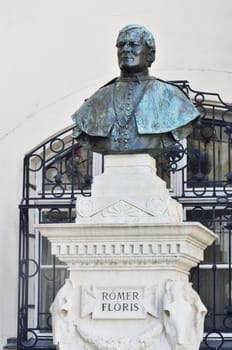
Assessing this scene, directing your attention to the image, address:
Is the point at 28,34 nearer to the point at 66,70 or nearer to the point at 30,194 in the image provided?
the point at 66,70

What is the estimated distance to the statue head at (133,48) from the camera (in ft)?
26.2

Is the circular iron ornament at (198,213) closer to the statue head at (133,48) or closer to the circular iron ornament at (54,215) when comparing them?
the circular iron ornament at (54,215)

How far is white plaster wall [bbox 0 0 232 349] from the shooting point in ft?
34.0

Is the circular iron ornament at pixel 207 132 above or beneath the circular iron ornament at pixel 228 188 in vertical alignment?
above

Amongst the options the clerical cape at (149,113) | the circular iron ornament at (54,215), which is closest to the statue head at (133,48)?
the clerical cape at (149,113)

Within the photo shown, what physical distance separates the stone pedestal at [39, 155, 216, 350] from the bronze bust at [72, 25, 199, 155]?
0.75 feet

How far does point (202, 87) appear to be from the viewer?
1030 cm

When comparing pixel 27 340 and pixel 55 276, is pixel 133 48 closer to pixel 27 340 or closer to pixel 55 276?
pixel 55 276

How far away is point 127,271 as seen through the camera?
7680 mm

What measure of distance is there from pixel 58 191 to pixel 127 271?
113 inches

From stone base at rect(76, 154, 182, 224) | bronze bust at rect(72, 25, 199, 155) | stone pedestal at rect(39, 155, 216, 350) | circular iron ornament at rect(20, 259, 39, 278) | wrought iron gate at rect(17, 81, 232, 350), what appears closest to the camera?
stone pedestal at rect(39, 155, 216, 350)

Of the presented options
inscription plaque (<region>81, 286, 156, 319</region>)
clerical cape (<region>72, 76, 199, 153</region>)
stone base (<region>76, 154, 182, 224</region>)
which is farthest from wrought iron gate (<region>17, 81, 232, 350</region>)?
inscription plaque (<region>81, 286, 156, 319</region>)

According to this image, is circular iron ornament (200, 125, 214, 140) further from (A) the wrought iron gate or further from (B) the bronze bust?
(B) the bronze bust

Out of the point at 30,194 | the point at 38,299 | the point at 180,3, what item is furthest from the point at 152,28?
the point at 38,299
